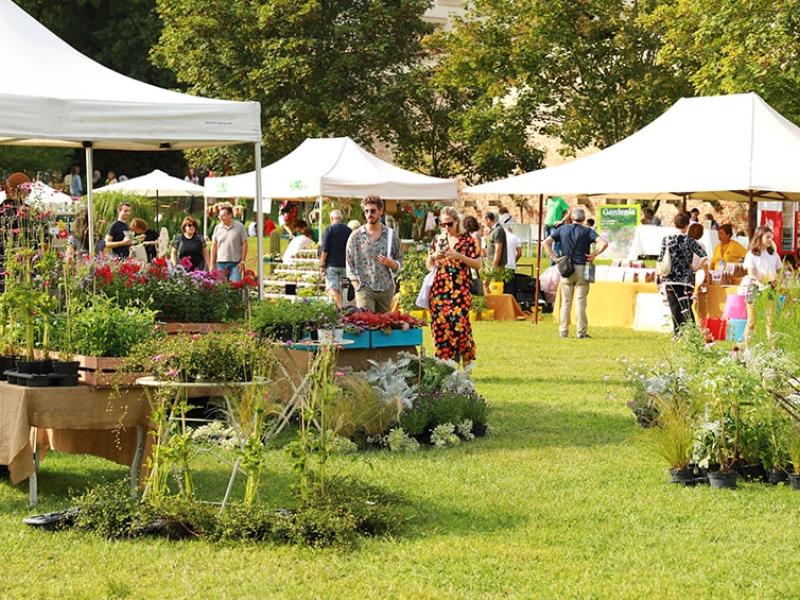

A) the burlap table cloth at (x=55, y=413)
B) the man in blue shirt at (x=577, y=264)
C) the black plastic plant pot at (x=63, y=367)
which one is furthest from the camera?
the man in blue shirt at (x=577, y=264)

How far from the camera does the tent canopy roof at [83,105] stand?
10.2 meters

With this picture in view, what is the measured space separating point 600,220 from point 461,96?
8.62 meters

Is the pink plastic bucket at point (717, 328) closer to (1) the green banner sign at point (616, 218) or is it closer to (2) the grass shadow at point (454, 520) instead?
(2) the grass shadow at point (454, 520)

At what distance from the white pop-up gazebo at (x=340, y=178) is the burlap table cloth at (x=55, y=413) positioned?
1598 cm

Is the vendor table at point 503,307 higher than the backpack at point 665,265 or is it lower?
lower

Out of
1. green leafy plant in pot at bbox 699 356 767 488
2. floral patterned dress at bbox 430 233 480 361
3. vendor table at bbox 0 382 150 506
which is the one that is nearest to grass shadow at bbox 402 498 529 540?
green leafy plant in pot at bbox 699 356 767 488

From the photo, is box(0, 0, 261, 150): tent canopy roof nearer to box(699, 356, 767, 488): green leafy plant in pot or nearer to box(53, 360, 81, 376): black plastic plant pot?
box(53, 360, 81, 376): black plastic plant pot

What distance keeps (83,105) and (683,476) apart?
482 cm

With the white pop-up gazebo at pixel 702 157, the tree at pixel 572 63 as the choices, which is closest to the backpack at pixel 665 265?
the white pop-up gazebo at pixel 702 157

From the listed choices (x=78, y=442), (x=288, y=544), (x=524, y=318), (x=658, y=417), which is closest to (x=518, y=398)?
(x=658, y=417)

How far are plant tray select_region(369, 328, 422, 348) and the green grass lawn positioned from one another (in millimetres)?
1398

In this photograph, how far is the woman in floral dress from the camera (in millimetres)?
13227

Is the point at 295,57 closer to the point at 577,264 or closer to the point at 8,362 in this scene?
the point at 577,264

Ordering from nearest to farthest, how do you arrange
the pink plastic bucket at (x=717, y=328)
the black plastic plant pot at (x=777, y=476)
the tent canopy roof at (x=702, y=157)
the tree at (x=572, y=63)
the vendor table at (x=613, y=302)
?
1. the black plastic plant pot at (x=777, y=476)
2. the tent canopy roof at (x=702, y=157)
3. the pink plastic bucket at (x=717, y=328)
4. the vendor table at (x=613, y=302)
5. the tree at (x=572, y=63)
